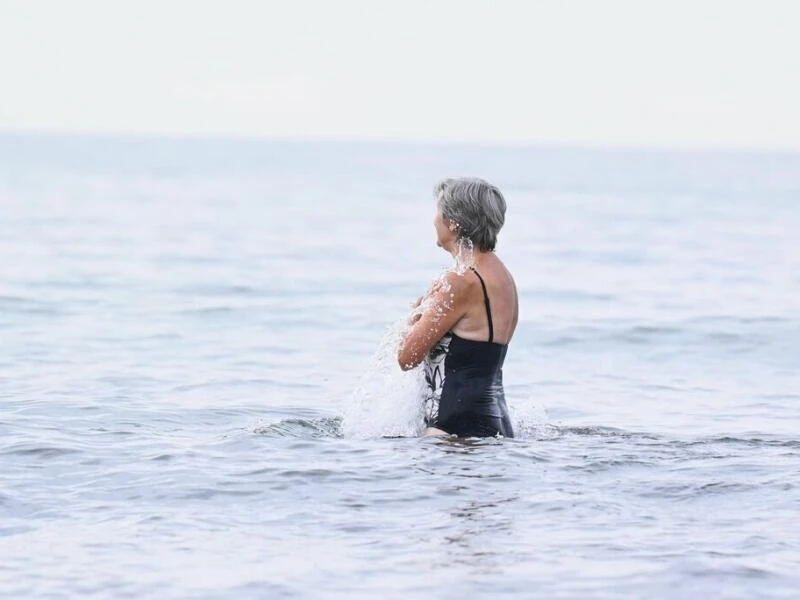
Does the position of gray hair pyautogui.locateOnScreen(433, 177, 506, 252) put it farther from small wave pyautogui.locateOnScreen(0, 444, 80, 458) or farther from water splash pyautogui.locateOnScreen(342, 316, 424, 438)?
small wave pyautogui.locateOnScreen(0, 444, 80, 458)

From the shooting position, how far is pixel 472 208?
27.1 ft

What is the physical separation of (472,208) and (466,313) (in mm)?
657

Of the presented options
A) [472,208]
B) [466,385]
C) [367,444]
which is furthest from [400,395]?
[472,208]

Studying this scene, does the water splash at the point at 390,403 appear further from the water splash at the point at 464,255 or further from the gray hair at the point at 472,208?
the gray hair at the point at 472,208

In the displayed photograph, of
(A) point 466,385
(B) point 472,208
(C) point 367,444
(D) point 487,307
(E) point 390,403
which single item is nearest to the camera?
(B) point 472,208

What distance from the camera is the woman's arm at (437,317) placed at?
27.2 feet

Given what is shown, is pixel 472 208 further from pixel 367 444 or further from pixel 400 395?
pixel 367 444

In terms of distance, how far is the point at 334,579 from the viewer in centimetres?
641

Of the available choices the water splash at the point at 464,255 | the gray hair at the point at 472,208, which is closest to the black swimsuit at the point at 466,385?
the water splash at the point at 464,255

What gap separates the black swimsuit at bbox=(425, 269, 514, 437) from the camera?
8500 mm

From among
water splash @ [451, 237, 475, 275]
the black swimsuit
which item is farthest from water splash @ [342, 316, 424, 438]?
water splash @ [451, 237, 475, 275]

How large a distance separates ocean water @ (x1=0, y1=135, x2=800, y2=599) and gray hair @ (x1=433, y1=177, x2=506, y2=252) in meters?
1.19

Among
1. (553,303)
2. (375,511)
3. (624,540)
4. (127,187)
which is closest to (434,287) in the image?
(375,511)

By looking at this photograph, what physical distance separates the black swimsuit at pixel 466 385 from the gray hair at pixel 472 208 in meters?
0.27
